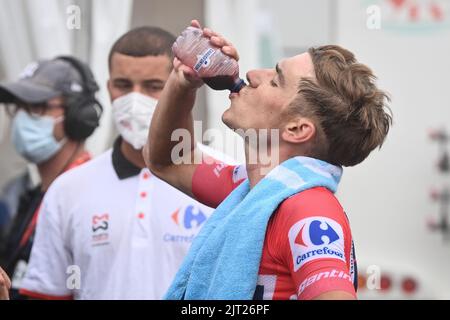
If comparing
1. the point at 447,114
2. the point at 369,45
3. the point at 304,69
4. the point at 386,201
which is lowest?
the point at 386,201

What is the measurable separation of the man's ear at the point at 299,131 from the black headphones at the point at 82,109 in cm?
194

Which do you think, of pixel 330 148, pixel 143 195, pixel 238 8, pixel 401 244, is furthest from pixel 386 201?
pixel 330 148

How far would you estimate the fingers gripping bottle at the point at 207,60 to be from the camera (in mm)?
2635

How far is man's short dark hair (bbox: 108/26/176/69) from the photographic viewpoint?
3.75 metres

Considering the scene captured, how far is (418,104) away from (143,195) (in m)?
1.96

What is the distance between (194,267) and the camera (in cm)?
253

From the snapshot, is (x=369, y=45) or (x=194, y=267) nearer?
(x=194, y=267)

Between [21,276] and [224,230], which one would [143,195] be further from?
[224,230]

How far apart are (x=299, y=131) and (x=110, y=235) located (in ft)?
3.99

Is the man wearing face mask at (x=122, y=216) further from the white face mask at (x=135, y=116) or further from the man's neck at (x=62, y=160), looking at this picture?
the man's neck at (x=62, y=160)

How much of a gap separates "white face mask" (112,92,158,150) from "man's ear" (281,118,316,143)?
124 centimetres

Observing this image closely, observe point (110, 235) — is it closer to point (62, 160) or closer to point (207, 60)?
point (62, 160)

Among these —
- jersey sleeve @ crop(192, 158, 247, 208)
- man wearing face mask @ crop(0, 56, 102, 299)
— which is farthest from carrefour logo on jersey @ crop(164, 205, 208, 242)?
man wearing face mask @ crop(0, 56, 102, 299)

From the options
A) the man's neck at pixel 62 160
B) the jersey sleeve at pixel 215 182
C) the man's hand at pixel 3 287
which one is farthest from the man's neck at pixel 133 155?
the man's hand at pixel 3 287
